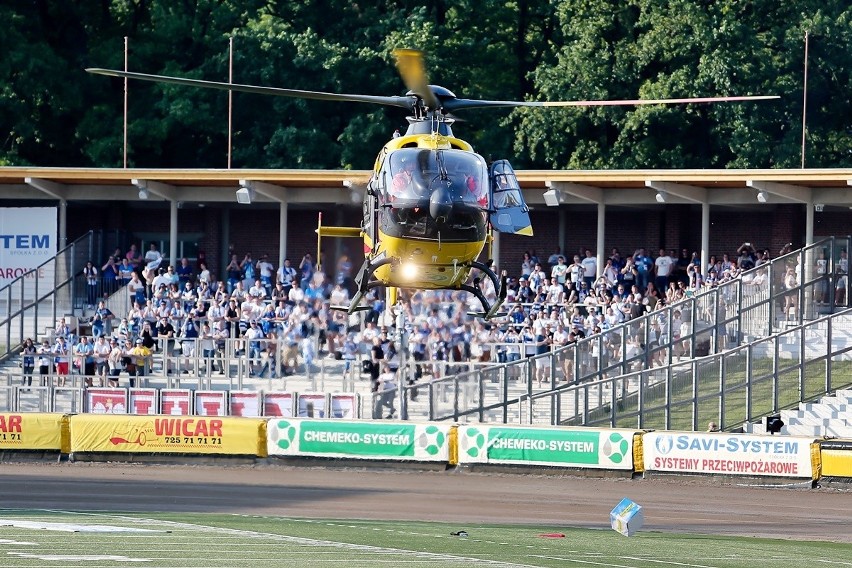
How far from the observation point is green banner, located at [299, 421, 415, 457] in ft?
107

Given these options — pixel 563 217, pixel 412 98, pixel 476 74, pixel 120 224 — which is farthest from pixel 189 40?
pixel 412 98

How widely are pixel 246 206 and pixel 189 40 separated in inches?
632

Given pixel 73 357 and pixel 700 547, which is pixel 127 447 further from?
pixel 700 547

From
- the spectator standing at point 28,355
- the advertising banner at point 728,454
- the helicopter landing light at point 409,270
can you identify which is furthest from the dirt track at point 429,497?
the helicopter landing light at point 409,270

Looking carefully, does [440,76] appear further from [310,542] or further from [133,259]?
[310,542]

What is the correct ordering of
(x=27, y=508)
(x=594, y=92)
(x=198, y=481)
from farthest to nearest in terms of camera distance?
(x=594, y=92), (x=198, y=481), (x=27, y=508)

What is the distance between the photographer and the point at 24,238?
42969mm

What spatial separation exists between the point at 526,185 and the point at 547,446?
30.6 ft

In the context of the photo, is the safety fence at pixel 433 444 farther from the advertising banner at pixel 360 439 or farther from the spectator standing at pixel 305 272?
the spectator standing at pixel 305 272

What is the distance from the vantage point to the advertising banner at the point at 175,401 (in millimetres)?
33719

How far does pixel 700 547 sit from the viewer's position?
2202cm

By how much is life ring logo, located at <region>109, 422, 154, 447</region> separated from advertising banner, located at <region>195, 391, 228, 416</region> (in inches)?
44.5

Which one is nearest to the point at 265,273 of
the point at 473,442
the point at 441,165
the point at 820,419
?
the point at 473,442

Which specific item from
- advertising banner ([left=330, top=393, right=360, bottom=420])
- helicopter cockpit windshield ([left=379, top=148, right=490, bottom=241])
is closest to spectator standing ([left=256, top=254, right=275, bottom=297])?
advertising banner ([left=330, top=393, right=360, bottom=420])
